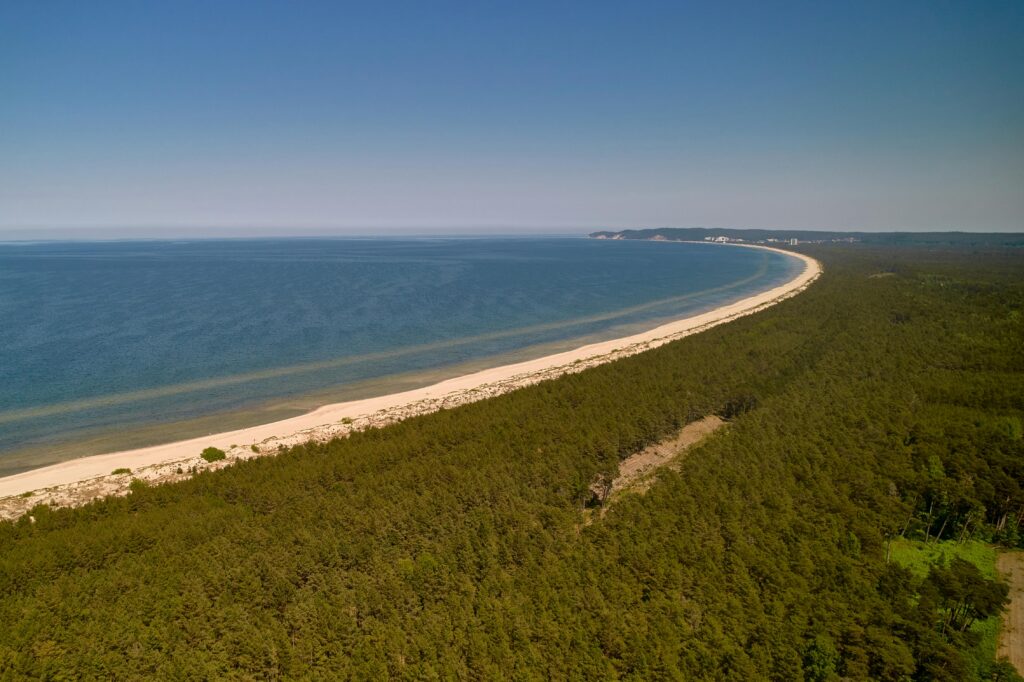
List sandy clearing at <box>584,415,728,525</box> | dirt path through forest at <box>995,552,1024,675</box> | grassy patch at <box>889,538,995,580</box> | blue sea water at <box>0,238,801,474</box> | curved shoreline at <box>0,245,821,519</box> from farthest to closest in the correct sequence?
blue sea water at <box>0,238,801,474</box> < curved shoreline at <box>0,245,821,519</box> < sandy clearing at <box>584,415,728,525</box> < grassy patch at <box>889,538,995,580</box> < dirt path through forest at <box>995,552,1024,675</box>

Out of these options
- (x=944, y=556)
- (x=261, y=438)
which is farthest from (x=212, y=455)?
(x=944, y=556)

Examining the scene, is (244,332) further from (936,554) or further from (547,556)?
(936,554)

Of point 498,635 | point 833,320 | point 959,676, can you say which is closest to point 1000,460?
point 959,676

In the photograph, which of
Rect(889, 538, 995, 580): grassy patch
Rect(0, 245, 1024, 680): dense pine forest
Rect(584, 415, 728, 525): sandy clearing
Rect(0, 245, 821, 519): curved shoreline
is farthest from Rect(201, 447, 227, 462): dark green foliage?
Rect(889, 538, 995, 580): grassy patch

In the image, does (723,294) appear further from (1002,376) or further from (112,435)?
(112,435)

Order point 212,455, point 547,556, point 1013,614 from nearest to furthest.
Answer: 1. point 1013,614
2. point 547,556
3. point 212,455

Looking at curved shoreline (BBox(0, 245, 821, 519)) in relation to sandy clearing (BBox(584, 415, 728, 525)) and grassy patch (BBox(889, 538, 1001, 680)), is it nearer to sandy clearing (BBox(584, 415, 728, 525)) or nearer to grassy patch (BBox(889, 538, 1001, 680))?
sandy clearing (BBox(584, 415, 728, 525))
